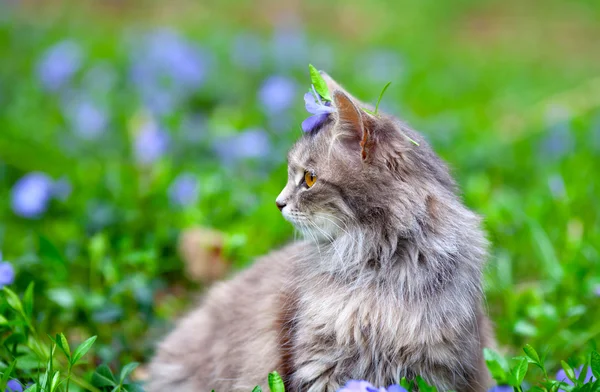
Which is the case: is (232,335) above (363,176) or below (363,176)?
below

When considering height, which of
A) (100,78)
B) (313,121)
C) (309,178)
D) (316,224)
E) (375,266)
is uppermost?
(313,121)

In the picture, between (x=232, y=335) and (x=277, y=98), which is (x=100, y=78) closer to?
(x=277, y=98)

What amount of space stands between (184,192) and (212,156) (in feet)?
2.65

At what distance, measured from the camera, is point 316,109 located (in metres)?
2.14

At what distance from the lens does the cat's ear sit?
2025 mm

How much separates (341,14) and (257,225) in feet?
20.1

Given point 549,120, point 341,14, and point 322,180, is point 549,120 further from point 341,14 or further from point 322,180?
point 341,14

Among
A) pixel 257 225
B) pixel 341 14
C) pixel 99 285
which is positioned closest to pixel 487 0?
pixel 341 14

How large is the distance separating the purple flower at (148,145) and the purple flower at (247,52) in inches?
76.1

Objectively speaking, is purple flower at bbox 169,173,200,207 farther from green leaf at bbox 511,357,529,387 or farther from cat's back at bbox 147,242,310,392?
green leaf at bbox 511,357,529,387

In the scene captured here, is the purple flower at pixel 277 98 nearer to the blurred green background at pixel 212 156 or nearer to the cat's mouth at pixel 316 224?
the blurred green background at pixel 212 156

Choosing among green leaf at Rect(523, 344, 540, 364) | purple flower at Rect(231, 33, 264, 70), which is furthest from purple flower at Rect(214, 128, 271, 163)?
green leaf at Rect(523, 344, 540, 364)

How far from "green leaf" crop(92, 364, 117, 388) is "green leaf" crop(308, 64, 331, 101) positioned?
117 cm

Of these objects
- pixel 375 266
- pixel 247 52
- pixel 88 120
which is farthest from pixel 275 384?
pixel 247 52
